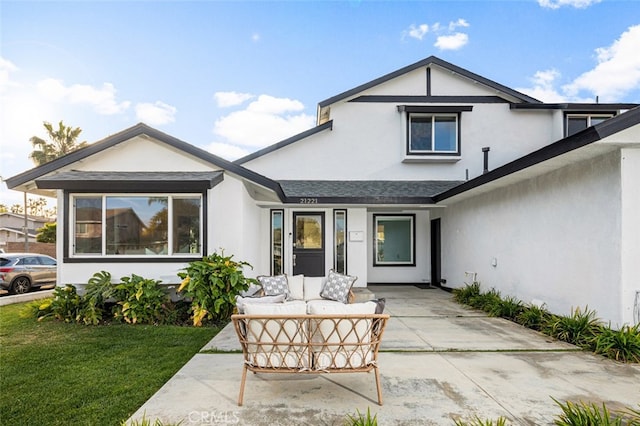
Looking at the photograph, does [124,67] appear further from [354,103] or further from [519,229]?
[519,229]

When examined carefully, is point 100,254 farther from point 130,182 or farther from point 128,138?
point 128,138

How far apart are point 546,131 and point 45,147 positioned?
32.6 m

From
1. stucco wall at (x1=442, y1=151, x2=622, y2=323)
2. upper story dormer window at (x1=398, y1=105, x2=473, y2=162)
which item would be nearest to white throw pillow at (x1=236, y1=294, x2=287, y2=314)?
stucco wall at (x1=442, y1=151, x2=622, y2=323)

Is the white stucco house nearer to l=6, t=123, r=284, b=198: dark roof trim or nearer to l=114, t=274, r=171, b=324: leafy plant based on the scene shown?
l=6, t=123, r=284, b=198: dark roof trim

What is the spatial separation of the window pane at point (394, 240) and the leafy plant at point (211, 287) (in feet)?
20.2

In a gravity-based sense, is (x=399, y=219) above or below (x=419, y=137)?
below

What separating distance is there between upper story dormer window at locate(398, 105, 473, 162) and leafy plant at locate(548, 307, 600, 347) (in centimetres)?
654

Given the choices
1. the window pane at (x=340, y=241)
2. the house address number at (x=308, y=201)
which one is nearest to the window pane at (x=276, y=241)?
the house address number at (x=308, y=201)

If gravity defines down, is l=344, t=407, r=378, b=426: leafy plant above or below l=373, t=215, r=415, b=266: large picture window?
below

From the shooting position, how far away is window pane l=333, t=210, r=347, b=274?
33.6 feet

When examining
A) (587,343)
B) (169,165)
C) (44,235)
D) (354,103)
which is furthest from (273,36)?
(44,235)

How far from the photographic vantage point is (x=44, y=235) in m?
21.9

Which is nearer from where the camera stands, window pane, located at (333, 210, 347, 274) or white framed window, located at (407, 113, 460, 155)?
window pane, located at (333, 210, 347, 274)

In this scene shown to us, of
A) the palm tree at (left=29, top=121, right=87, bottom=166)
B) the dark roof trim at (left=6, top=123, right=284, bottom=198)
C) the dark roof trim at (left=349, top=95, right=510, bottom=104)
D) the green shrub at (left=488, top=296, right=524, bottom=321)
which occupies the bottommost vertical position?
the green shrub at (left=488, top=296, right=524, bottom=321)
